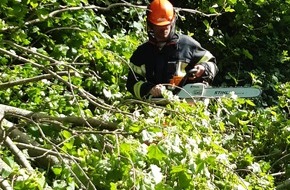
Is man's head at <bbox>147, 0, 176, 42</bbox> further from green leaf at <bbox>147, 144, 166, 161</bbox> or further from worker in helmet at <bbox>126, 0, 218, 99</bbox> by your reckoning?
green leaf at <bbox>147, 144, 166, 161</bbox>

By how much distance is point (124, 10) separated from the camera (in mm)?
6250

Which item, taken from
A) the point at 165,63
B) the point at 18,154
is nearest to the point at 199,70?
the point at 165,63

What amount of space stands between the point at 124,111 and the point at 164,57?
3.37 ft

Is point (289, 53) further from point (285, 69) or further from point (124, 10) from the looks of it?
point (124, 10)

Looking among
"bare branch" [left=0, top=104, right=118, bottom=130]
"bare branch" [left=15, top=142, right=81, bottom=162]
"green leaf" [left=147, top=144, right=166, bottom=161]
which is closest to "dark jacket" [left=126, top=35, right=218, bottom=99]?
"bare branch" [left=0, top=104, right=118, bottom=130]

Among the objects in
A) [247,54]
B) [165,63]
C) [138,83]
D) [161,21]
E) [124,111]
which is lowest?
[247,54]

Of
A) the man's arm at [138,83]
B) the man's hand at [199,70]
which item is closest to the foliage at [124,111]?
the man's arm at [138,83]

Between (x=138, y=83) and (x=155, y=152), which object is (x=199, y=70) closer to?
(x=138, y=83)

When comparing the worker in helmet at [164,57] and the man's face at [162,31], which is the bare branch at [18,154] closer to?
the worker in helmet at [164,57]

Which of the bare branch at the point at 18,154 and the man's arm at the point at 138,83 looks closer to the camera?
the bare branch at the point at 18,154

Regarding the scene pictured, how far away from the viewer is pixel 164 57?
4.16 metres

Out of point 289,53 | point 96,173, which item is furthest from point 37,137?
point 289,53

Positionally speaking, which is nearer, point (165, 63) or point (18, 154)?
point (18, 154)

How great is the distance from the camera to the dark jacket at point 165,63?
412 centimetres
